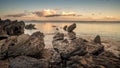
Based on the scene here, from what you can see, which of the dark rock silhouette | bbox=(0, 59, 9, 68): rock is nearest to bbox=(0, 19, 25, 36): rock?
the dark rock silhouette

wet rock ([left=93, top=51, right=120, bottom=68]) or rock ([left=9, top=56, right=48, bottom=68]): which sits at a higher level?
rock ([left=9, top=56, right=48, bottom=68])

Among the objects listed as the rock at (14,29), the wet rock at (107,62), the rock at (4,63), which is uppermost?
the wet rock at (107,62)

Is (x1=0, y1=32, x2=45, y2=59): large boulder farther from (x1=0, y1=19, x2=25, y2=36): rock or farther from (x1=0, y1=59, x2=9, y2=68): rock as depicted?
(x1=0, y1=19, x2=25, y2=36): rock

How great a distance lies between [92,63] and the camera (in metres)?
27.1

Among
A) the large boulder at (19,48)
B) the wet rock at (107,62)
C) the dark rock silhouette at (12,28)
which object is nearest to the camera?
the wet rock at (107,62)

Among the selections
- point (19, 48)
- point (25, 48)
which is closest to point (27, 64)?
point (25, 48)

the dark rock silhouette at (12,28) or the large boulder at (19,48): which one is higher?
the large boulder at (19,48)

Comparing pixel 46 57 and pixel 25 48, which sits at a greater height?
pixel 25 48

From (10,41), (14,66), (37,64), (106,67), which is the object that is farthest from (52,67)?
(10,41)

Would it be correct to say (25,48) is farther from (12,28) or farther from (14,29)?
(14,29)

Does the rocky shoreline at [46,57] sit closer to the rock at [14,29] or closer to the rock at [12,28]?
the rock at [12,28]

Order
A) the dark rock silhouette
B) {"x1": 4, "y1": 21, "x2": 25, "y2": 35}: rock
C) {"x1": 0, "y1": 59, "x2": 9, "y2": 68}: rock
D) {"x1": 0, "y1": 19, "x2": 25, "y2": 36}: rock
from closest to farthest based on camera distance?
{"x1": 0, "y1": 59, "x2": 9, "y2": 68}: rock, the dark rock silhouette, {"x1": 0, "y1": 19, "x2": 25, "y2": 36}: rock, {"x1": 4, "y1": 21, "x2": 25, "y2": 35}: rock

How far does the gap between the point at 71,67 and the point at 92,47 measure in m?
16.2

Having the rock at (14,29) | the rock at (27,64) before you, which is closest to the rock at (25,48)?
the rock at (27,64)
